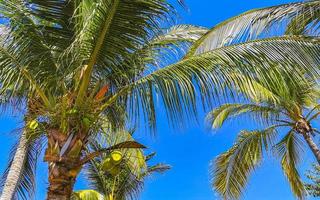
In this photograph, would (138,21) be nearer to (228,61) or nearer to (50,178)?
(228,61)

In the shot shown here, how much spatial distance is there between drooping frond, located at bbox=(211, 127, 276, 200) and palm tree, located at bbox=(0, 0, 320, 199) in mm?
5046

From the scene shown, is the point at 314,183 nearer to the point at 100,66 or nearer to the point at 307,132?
the point at 307,132

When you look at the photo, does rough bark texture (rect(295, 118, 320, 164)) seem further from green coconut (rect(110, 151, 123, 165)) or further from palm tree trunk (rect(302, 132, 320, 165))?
green coconut (rect(110, 151, 123, 165))

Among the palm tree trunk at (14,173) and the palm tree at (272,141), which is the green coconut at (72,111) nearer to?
the palm tree trunk at (14,173)

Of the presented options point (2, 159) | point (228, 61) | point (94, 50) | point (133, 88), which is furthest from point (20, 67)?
point (2, 159)

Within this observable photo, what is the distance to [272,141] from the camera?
11.4 m

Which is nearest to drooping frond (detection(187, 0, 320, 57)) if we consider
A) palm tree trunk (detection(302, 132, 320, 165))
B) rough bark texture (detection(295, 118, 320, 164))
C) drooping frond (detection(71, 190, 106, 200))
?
rough bark texture (detection(295, 118, 320, 164))

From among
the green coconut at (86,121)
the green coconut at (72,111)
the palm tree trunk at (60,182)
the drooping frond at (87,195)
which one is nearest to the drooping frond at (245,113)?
the drooping frond at (87,195)

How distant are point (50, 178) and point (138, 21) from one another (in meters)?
2.25

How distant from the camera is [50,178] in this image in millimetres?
5297

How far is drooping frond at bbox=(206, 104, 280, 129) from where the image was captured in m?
11.2

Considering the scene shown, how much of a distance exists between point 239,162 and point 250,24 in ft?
16.6

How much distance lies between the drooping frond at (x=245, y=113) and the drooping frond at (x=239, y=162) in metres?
0.35

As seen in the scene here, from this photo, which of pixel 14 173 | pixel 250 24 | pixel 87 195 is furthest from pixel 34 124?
pixel 87 195
